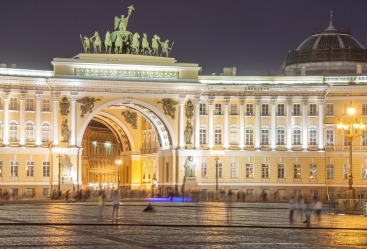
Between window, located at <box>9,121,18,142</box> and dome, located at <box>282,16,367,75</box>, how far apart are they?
32502mm

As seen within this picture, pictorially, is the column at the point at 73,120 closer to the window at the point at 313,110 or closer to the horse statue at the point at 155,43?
the horse statue at the point at 155,43

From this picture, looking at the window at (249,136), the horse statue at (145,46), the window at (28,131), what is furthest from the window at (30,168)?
the window at (249,136)

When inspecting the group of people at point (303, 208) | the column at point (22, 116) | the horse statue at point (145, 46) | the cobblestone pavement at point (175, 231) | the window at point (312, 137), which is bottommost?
the cobblestone pavement at point (175, 231)

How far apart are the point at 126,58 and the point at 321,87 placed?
20.3 m

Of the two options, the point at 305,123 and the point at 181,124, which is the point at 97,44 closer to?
the point at 181,124

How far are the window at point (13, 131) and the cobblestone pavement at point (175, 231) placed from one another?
38.8 m

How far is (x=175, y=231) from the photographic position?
43.2 meters

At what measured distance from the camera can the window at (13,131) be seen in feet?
311

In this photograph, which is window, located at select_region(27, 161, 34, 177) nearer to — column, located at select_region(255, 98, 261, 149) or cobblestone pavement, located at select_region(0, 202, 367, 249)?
column, located at select_region(255, 98, 261, 149)

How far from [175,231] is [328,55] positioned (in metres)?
73.2

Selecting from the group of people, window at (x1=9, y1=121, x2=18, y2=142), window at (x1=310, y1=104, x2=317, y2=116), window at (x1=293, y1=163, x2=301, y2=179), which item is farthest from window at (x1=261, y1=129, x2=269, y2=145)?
the group of people

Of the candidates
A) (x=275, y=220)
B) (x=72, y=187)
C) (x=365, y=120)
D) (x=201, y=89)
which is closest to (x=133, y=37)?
(x=201, y=89)

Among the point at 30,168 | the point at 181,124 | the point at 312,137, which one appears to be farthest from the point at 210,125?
the point at 30,168

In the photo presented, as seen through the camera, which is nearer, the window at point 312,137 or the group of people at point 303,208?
the group of people at point 303,208
